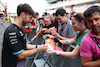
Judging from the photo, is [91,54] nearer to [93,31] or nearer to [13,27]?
[93,31]

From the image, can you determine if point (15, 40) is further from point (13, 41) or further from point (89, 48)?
point (89, 48)

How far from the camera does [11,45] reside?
1481 millimetres

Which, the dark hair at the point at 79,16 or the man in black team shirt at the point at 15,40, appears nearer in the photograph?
the man in black team shirt at the point at 15,40

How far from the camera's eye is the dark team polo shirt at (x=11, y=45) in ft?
4.85

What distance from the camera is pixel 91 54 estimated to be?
122cm

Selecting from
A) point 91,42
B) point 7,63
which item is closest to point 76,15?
point 91,42

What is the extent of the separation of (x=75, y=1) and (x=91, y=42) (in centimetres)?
3191

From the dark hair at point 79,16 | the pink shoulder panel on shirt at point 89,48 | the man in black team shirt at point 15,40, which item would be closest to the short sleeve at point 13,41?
the man in black team shirt at point 15,40

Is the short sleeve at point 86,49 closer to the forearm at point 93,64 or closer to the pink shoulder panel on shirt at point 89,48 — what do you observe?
the pink shoulder panel on shirt at point 89,48

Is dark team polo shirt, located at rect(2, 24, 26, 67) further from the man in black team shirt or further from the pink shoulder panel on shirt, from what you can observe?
the pink shoulder panel on shirt

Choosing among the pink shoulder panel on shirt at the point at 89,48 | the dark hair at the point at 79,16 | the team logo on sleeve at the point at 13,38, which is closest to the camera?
the pink shoulder panel on shirt at the point at 89,48

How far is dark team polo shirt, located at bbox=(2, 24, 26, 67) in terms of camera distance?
58.2 inches

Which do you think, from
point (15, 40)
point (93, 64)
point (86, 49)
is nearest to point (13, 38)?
point (15, 40)

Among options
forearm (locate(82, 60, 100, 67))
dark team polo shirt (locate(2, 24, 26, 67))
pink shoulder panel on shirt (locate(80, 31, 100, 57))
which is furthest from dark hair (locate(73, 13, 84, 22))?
dark team polo shirt (locate(2, 24, 26, 67))
